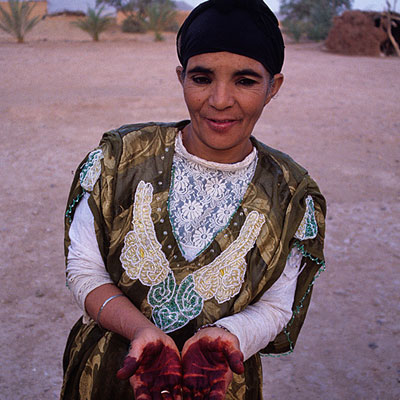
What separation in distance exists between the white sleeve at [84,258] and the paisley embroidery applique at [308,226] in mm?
668

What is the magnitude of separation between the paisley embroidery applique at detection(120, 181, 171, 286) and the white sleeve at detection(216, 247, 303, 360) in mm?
265

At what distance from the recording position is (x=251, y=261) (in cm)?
168

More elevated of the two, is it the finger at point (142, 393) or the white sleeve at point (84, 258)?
the white sleeve at point (84, 258)

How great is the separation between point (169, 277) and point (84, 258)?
0.94ft

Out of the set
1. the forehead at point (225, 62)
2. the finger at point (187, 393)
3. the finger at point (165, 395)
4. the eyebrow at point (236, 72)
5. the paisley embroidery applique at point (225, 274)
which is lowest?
the finger at point (187, 393)

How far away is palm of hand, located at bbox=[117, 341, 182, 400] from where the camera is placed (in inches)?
55.7

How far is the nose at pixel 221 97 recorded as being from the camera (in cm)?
160

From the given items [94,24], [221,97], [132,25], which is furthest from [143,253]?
[132,25]

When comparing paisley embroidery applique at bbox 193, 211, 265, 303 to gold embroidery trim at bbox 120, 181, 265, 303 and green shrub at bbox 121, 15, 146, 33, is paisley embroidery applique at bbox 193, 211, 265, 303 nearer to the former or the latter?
gold embroidery trim at bbox 120, 181, 265, 303

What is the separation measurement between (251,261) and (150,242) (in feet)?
1.13

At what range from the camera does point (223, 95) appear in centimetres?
161

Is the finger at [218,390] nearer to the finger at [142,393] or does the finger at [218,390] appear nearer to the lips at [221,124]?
the finger at [142,393]

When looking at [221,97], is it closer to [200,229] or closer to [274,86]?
[274,86]

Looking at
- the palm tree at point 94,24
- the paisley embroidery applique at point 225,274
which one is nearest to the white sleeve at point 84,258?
the paisley embroidery applique at point 225,274
